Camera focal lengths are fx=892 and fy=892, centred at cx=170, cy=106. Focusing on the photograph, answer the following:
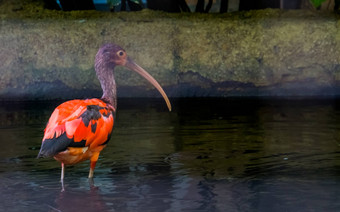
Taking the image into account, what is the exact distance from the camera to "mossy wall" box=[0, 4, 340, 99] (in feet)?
32.5

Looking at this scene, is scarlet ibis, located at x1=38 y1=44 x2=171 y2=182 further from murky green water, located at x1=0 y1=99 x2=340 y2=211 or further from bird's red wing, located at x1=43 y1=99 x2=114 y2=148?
murky green water, located at x1=0 y1=99 x2=340 y2=211

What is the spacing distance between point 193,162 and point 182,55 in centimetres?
380

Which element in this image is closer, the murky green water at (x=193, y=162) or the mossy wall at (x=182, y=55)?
the murky green water at (x=193, y=162)

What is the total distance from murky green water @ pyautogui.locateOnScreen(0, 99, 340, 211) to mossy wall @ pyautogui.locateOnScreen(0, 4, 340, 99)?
21.3 inches

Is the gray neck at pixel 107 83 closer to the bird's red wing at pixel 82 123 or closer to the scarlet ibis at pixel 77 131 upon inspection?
the scarlet ibis at pixel 77 131

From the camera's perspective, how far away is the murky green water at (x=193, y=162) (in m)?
5.09

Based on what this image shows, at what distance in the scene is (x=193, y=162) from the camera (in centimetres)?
632

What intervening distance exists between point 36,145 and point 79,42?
3.11 meters

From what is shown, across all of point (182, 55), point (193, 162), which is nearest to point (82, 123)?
point (193, 162)

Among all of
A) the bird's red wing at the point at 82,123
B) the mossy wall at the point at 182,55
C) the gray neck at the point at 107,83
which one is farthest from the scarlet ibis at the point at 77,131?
the mossy wall at the point at 182,55

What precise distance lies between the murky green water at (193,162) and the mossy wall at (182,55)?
540 millimetres

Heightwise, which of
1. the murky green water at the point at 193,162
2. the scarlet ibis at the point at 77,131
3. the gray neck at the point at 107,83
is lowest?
the murky green water at the point at 193,162

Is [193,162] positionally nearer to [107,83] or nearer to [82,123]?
[107,83]

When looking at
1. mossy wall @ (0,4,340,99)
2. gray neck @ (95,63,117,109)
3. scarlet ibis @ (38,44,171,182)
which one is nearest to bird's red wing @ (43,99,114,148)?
scarlet ibis @ (38,44,171,182)
